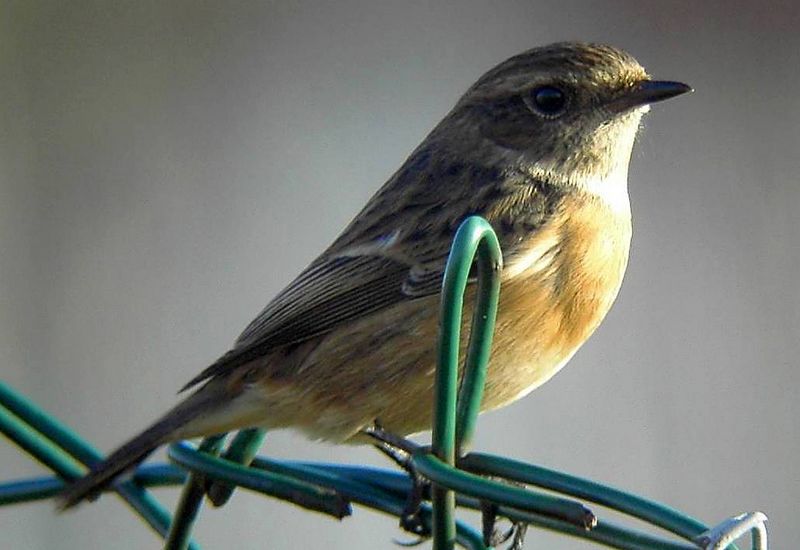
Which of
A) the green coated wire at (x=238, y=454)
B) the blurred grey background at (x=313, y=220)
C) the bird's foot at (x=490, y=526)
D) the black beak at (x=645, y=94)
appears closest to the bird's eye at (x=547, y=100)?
the black beak at (x=645, y=94)

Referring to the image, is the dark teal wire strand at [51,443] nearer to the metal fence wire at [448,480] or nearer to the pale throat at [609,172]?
the metal fence wire at [448,480]

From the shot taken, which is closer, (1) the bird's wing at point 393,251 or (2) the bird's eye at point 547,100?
(1) the bird's wing at point 393,251

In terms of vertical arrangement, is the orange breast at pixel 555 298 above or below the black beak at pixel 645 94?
below

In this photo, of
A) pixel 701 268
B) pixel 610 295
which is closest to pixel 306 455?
pixel 701 268

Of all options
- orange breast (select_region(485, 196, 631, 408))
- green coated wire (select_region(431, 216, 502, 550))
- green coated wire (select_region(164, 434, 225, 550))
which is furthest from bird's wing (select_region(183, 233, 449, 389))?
green coated wire (select_region(431, 216, 502, 550))

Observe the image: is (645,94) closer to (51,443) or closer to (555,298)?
(555,298)

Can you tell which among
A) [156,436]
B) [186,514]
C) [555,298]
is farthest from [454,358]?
[555,298]

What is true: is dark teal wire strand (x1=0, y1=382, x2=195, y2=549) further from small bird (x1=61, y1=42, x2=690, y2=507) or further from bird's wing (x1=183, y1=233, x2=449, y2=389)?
bird's wing (x1=183, y1=233, x2=449, y2=389)
